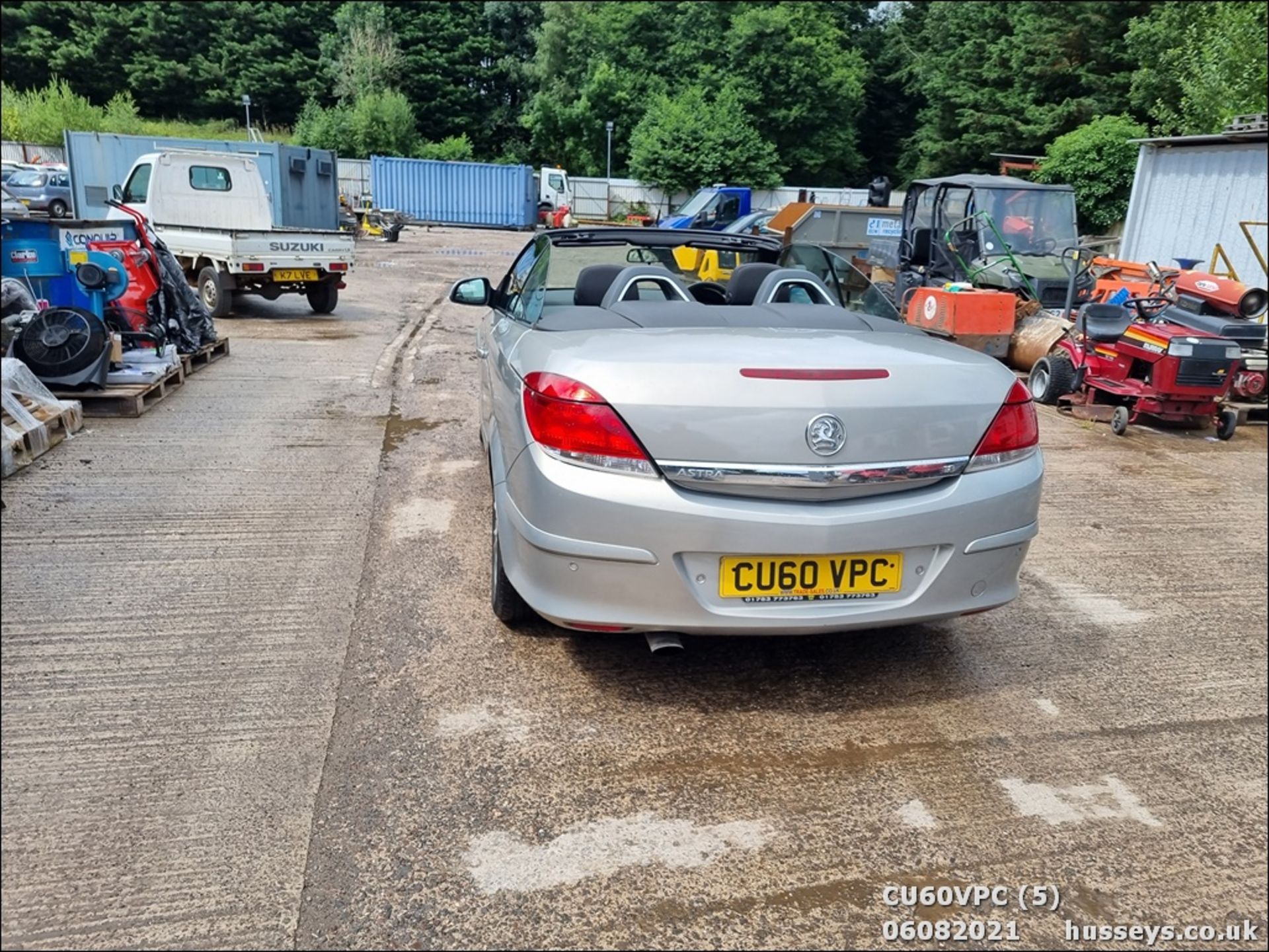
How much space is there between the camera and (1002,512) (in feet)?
9.75

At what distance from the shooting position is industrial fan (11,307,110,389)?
634 cm

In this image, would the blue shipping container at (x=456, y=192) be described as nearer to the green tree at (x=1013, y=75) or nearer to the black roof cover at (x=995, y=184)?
the green tree at (x=1013, y=75)

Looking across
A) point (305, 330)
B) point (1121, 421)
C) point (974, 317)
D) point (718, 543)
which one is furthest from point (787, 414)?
point (305, 330)

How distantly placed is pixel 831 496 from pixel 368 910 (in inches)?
64.9

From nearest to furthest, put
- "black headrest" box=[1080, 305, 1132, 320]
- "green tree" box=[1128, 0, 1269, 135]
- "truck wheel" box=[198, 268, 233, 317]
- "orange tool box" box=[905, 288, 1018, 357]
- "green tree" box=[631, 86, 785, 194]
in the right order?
"black headrest" box=[1080, 305, 1132, 320] → "orange tool box" box=[905, 288, 1018, 357] → "truck wheel" box=[198, 268, 233, 317] → "green tree" box=[1128, 0, 1269, 135] → "green tree" box=[631, 86, 785, 194]

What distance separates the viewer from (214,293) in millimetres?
11500

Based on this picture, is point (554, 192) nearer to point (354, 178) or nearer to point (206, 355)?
point (354, 178)

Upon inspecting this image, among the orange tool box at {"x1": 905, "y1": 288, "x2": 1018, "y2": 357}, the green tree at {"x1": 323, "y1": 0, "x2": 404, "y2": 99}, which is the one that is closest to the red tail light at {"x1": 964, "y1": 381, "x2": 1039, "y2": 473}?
the orange tool box at {"x1": 905, "y1": 288, "x2": 1018, "y2": 357}

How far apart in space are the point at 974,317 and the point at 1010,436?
7.17 meters

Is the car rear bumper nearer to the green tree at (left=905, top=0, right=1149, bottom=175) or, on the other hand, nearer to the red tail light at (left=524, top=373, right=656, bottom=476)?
the red tail light at (left=524, top=373, right=656, bottom=476)

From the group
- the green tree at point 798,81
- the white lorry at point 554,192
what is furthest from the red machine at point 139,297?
the green tree at point 798,81

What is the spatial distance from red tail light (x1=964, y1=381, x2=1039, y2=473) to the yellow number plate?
434mm

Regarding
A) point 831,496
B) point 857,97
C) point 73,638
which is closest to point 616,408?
point 831,496

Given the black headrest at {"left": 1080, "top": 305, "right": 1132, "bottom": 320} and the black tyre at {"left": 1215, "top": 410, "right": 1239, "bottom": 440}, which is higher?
the black headrest at {"left": 1080, "top": 305, "right": 1132, "bottom": 320}
